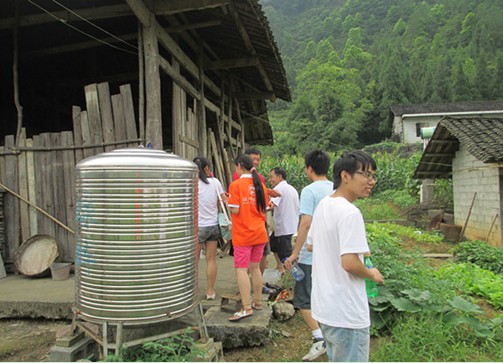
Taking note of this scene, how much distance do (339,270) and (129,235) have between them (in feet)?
5.16

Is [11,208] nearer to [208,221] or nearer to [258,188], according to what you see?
[208,221]

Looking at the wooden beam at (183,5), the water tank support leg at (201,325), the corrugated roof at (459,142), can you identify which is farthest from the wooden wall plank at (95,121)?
the corrugated roof at (459,142)

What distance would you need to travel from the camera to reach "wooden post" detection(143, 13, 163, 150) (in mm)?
5094

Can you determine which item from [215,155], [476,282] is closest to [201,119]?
[215,155]

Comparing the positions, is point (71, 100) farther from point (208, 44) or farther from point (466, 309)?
point (466, 309)

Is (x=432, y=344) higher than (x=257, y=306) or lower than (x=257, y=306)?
lower

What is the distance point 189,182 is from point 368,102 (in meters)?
49.0

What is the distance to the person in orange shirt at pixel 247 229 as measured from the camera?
11.9 feet

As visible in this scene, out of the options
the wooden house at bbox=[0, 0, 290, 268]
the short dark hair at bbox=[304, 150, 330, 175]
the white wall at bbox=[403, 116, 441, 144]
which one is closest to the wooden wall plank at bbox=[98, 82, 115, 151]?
the wooden house at bbox=[0, 0, 290, 268]

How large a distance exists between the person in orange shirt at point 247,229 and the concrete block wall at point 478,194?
8.02 meters

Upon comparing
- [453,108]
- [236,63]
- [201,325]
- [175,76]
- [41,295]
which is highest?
[453,108]

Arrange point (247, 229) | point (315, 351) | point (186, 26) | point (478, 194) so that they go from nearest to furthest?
point (315, 351) → point (247, 229) → point (186, 26) → point (478, 194)

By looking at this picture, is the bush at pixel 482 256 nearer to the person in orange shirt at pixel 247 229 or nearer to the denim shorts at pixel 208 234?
the person in orange shirt at pixel 247 229

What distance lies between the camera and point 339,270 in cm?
210
